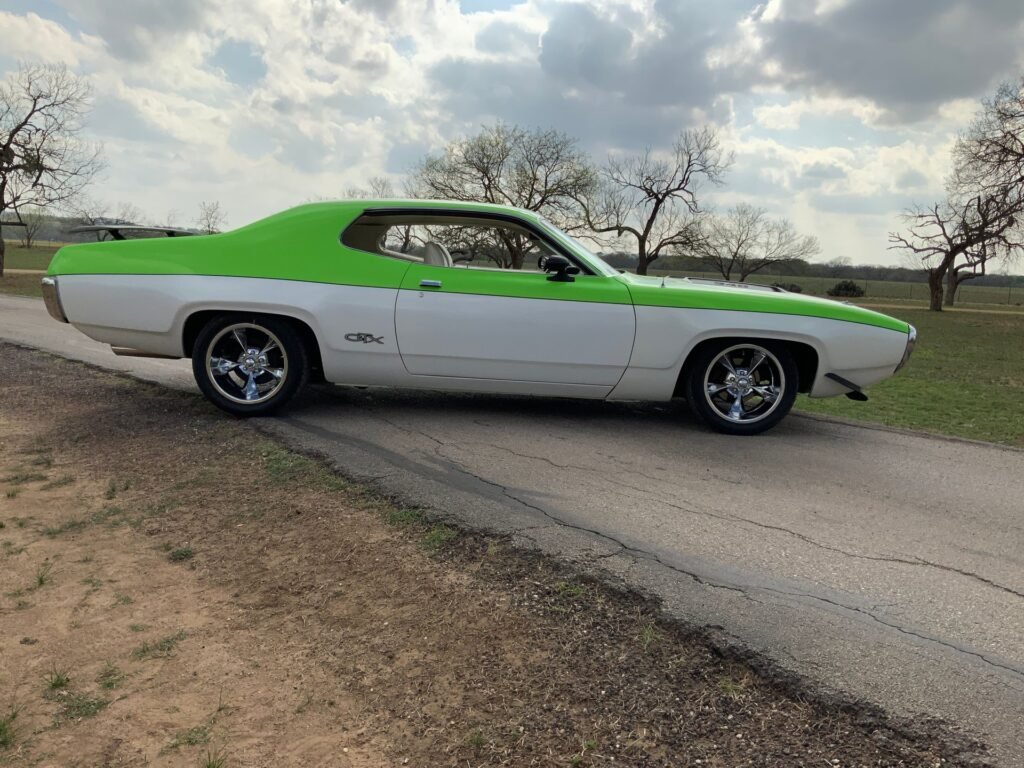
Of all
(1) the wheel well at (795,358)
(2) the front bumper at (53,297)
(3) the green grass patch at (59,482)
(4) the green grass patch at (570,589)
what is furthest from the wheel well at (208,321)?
(4) the green grass patch at (570,589)

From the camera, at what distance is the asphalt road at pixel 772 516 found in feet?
8.21

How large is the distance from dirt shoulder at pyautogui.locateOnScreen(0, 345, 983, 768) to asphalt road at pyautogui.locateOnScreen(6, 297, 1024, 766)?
0.78 ft

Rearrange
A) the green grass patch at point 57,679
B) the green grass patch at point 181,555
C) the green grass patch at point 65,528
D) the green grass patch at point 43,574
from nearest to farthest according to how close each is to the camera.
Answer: the green grass patch at point 57,679, the green grass patch at point 43,574, the green grass patch at point 181,555, the green grass patch at point 65,528

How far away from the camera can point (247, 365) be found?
5551 mm

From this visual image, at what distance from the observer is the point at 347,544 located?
3.36 metres

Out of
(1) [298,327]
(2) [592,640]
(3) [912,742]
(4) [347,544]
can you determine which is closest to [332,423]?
(1) [298,327]

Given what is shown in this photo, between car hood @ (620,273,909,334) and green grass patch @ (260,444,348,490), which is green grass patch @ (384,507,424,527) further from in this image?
car hood @ (620,273,909,334)

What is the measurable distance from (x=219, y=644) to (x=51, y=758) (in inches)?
24.7

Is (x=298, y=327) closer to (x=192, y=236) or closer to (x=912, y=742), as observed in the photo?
(x=192, y=236)

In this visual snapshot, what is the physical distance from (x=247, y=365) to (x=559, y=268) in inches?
98.1

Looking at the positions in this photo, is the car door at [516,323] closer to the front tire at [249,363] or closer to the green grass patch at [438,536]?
the front tire at [249,363]

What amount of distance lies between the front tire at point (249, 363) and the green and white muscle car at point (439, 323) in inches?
0.4

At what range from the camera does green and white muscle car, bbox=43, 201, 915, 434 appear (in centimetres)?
534

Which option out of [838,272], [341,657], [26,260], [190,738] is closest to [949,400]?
[341,657]
